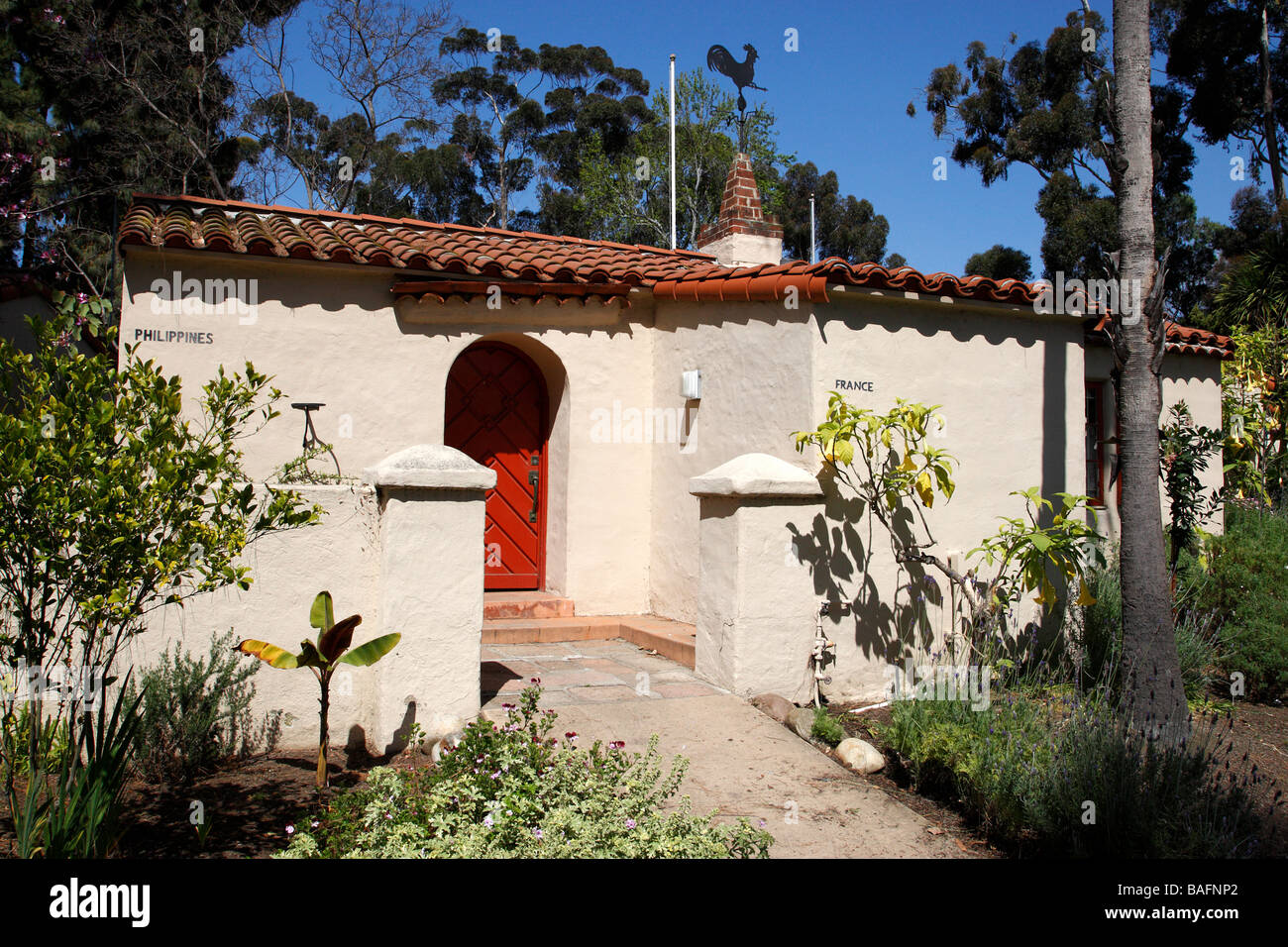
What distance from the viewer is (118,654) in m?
4.82

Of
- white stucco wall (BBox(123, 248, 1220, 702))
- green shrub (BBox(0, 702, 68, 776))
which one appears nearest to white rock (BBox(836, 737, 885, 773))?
white stucco wall (BBox(123, 248, 1220, 702))

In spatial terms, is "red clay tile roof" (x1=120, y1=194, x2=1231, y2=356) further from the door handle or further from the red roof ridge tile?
the door handle

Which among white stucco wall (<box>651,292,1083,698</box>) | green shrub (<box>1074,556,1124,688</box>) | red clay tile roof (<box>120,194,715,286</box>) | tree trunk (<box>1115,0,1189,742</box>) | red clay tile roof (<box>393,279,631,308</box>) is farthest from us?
red clay tile roof (<box>393,279,631,308</box>)

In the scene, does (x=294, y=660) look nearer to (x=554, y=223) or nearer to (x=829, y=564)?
(x=829, y=564)

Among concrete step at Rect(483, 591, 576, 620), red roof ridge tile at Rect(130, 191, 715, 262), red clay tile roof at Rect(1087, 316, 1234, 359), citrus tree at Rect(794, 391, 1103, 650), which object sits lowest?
concrete step at Rect(483, 591, 576, 620)

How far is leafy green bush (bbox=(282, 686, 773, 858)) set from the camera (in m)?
3.37

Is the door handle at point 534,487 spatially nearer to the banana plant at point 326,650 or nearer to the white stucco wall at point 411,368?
the white stucco wall at point 411,368

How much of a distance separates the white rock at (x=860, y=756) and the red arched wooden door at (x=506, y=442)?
471 cm

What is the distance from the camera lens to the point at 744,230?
9977 mm

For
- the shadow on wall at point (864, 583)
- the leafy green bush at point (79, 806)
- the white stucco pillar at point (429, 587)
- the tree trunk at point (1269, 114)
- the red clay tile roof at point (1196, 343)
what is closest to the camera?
the leafy green bush at point (79, 806)

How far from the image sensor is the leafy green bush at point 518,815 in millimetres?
3369

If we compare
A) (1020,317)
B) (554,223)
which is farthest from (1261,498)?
(554,223)

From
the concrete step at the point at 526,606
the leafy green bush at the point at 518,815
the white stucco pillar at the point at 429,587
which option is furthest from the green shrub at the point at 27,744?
the concrete step at the point at 526,606

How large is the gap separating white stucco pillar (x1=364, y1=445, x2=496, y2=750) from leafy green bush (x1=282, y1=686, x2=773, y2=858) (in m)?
0.89
